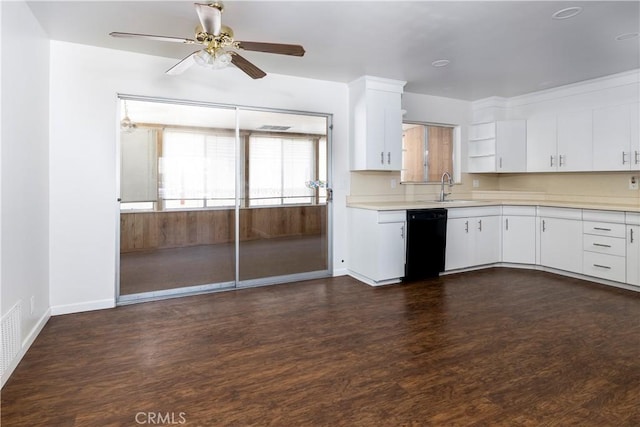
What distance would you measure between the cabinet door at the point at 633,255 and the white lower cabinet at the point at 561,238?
500mm

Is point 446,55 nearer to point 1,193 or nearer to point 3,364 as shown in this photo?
point 1,193

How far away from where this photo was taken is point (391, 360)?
2.54 metres

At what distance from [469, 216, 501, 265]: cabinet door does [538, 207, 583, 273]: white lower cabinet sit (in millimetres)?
551

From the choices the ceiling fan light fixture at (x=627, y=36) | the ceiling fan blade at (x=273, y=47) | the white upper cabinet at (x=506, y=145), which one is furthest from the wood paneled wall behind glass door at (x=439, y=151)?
the ceiling fan blade at (x=273, y=47)

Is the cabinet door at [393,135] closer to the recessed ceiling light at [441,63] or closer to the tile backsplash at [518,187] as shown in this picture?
the tile backsplash at [518,187]

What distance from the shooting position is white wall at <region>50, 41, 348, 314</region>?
345cm

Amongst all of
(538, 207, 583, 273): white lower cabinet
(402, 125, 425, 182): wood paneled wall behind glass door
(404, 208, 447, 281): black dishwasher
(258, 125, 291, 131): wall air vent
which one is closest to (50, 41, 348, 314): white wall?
(258, 125, 291, 131): wall air vent

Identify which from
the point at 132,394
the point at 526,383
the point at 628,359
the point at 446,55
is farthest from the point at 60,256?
the point at 628,359

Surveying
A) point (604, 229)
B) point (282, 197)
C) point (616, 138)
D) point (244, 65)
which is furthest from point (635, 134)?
point (244, 65)

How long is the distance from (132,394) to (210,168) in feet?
8.27

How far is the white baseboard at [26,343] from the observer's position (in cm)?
230

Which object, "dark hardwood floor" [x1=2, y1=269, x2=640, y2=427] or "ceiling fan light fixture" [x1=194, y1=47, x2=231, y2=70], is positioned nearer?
"dark hardwood floor" [x1=2, y1=269, x2=640, y2=427]

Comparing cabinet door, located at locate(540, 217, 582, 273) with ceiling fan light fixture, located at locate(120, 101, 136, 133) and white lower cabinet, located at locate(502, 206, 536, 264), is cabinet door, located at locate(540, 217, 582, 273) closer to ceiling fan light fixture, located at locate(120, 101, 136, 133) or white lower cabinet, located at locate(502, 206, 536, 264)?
white lower cabinet, located at locate(502, 206, 536, 264)

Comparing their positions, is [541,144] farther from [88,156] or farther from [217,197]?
[88,156]
